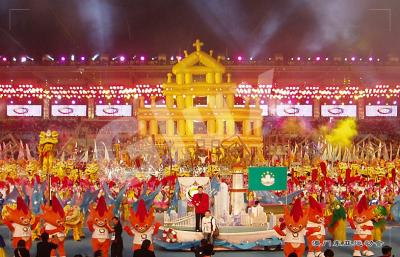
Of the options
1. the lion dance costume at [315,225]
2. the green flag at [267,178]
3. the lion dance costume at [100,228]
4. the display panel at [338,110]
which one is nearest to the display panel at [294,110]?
the display panel at [338,110]

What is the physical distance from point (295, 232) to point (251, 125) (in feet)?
116

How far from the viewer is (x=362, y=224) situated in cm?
1451

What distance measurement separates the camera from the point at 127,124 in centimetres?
5188

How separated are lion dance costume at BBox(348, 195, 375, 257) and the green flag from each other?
1.93m

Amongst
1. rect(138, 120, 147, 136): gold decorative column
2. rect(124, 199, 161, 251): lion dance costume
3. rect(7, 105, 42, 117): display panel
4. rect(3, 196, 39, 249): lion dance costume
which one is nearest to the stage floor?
rect(3, 196, 39, 249): lion dance costume

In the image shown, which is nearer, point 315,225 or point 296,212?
point 296,212

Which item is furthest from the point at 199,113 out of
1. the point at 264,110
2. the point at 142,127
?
the point at 264,110

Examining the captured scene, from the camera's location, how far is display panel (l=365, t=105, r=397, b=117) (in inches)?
2083

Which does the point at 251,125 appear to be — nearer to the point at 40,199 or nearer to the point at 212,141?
the point at 212,141

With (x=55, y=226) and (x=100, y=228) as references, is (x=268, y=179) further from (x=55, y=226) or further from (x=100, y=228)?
(x=55, y=226)

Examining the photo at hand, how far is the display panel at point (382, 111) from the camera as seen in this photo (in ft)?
174

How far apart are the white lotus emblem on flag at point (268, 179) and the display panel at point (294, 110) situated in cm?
3739

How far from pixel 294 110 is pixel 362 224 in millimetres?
39052

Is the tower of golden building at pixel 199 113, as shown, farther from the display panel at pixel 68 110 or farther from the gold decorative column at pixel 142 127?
the display panel at pixel 68 110
